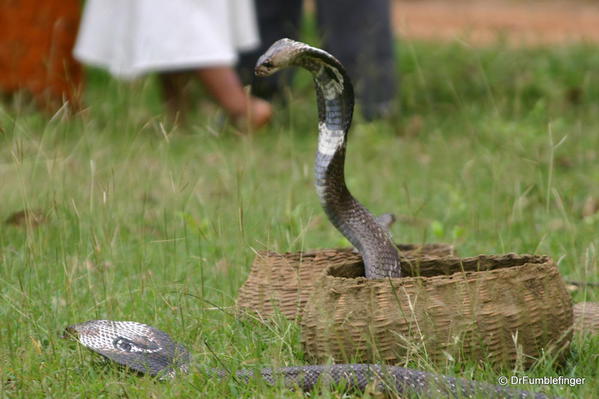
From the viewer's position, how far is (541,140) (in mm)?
4754

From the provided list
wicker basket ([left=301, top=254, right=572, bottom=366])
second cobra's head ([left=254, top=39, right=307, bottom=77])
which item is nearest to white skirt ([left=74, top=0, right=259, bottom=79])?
second cobra's head ([left=254, top=39, right=307, bottom=77])

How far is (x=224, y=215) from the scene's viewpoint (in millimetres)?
4129

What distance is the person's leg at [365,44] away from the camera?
6.56 metres

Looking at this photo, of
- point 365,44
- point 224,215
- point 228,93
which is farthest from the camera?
point 365,44

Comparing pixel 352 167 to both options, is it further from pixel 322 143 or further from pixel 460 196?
pixel 322 143

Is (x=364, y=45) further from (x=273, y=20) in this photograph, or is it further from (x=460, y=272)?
(x=460, y=272)

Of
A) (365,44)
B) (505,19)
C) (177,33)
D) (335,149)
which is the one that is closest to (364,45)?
(365,44)

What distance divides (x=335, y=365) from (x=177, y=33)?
13.1ft

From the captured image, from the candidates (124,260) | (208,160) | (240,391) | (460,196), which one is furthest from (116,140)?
(240,391)

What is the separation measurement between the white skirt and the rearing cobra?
11.1ft

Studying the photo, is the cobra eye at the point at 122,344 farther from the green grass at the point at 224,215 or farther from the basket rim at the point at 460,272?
the basket rim at the point at 460,272

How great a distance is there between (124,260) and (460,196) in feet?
5.56

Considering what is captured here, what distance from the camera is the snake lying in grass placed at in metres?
2.38

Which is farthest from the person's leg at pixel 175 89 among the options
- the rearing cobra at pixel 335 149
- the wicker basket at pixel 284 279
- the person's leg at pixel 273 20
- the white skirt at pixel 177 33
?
the rearing cobra at pixel 335 149
